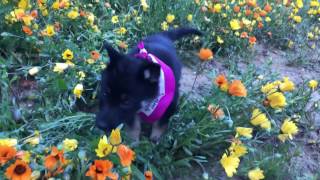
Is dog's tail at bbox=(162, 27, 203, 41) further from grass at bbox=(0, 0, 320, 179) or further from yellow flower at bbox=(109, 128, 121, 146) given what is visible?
yellow flower at bbox=(109, 128, 121, 146)

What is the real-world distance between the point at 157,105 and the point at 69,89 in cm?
67

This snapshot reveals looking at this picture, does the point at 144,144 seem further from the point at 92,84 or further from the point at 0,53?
the point at 0,53

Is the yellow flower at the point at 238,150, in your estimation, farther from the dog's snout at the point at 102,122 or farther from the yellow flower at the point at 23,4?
the yellow flower at the point at 23,4

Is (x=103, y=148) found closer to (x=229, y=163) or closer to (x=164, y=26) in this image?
(x=229, y=163)

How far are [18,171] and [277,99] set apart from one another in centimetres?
150

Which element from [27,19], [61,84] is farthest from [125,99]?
[27,19]

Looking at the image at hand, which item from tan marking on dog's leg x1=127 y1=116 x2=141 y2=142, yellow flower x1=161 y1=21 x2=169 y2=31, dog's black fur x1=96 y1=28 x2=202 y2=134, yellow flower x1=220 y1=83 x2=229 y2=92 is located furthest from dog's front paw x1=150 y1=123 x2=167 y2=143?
yellow flower x1=161 y1=21 x2=169 y2=31

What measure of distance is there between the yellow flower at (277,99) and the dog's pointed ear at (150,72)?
68 centimetres

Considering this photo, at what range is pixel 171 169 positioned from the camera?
2.76 metres

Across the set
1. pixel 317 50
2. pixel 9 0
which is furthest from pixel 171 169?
pixel 317 50

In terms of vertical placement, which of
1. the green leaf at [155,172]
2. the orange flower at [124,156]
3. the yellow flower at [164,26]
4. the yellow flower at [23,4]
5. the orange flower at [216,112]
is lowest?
the green leaf at [155,172]

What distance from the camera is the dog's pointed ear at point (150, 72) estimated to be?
255 centimetres

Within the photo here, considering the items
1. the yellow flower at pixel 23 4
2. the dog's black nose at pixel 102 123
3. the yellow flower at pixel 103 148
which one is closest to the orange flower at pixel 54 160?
the yellow flower at pixel 103 148

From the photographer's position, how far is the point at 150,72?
262 centimetres
